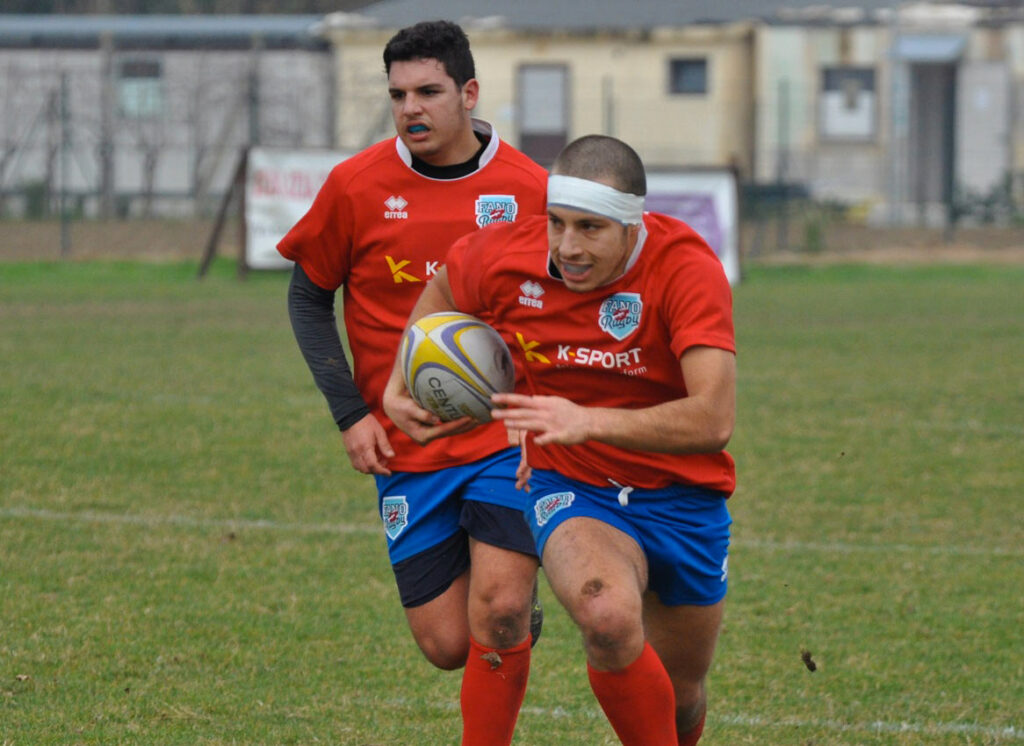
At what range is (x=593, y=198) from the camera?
13.9ft

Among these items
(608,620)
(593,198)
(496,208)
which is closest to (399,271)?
(496,208)

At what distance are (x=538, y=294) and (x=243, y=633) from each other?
8.08ft

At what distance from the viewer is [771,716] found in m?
5.45

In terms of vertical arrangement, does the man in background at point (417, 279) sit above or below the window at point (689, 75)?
below

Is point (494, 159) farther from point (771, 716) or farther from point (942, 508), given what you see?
point (942, 508)

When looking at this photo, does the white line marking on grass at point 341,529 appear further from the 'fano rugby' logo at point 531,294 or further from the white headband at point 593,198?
the white headband at point 593,198

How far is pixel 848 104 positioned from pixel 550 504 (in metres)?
34.7

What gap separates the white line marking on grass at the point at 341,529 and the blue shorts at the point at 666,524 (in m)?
3.39

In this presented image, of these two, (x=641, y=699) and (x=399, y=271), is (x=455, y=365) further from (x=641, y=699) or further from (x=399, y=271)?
(x=641, y=699)

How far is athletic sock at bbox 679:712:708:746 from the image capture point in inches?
190

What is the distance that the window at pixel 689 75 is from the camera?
3853 cm

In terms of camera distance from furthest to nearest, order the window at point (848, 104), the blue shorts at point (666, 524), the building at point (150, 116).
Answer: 1. the window at point (848, 104)
2. the building at point (150, 116)
3. the blue shorts at point (666, 524)

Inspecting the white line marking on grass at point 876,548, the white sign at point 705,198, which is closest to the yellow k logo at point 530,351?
the white line marking on grass at point 876,548

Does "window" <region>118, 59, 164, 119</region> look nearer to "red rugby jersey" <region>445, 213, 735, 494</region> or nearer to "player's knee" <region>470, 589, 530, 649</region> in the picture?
"red rugby jersey" <region>445, 213, 735, 494</region>
